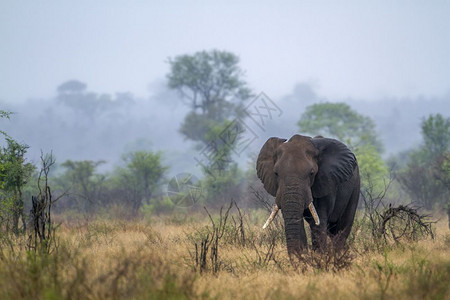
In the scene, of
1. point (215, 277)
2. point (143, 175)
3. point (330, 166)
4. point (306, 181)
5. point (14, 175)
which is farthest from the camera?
point (143, 175)

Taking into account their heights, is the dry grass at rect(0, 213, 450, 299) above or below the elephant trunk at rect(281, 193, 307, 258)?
below

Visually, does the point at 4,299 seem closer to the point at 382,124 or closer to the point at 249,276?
the point at 249,276

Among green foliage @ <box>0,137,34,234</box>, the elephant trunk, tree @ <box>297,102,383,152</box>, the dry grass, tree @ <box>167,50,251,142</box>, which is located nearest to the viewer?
the dry grass

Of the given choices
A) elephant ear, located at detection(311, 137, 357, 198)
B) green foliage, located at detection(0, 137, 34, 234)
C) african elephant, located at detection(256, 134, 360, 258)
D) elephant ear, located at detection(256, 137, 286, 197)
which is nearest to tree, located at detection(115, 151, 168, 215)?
green foliage, located at detection(0, 137, 34, 234)

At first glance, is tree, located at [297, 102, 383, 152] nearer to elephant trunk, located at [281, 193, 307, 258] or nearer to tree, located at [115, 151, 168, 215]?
tree, located at [115, 151, 168, 215]

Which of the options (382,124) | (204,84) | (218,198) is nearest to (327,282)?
(218,198)

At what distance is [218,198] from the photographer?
24375 millimetres

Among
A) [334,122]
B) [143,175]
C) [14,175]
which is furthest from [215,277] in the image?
[334,122]

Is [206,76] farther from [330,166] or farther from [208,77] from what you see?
[330,166]

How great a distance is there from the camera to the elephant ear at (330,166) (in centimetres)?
862

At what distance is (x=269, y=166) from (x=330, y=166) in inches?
36.9

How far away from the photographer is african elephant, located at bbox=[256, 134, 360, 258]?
26.5 feet

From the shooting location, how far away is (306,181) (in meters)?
8.18

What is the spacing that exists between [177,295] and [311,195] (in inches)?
132
